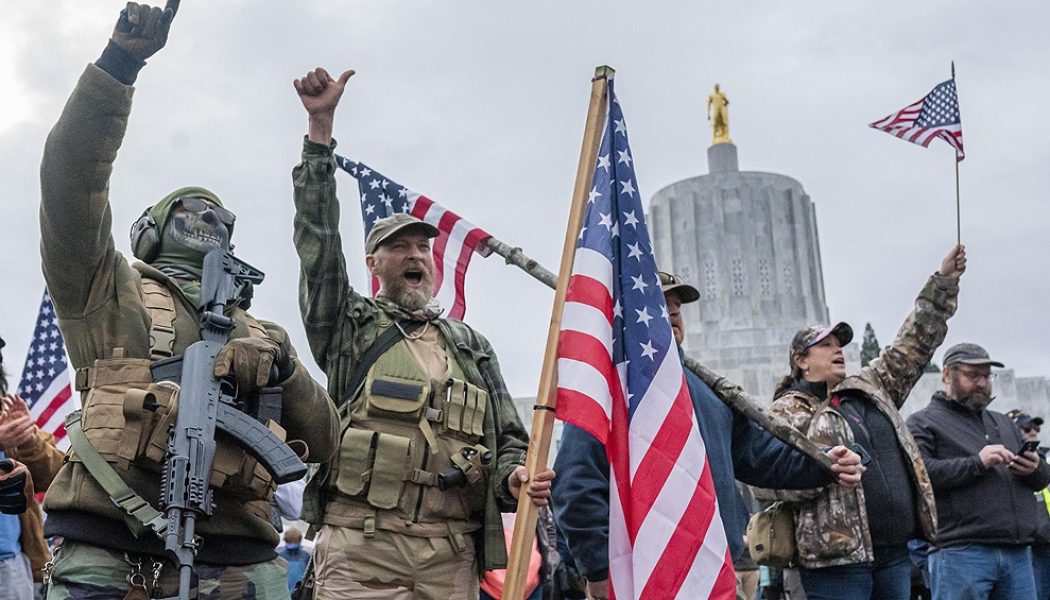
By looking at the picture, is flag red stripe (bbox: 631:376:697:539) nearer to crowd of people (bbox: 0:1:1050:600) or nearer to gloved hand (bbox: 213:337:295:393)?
crowd of people (bbox: 0:1:1050:600)

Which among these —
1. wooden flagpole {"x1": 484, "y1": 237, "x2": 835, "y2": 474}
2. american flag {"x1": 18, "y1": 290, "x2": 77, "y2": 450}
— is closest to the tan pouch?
wooden flagpole {"x1": 484, "y1": 237, "x2": 835, "y2": 474}

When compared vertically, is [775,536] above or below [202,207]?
below

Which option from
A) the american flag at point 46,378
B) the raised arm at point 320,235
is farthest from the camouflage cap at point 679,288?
the american flag at point 46,378

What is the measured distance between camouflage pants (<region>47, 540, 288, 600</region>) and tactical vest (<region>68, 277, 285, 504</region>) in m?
0.22

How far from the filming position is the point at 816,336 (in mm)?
6387

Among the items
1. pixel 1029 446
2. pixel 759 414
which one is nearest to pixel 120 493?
pixel 759 414

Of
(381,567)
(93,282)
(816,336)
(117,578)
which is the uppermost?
(816,336)

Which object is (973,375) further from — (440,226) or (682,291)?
(440,226)

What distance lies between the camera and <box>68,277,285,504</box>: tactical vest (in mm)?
3232

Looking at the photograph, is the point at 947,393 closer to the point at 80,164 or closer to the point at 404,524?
the point at 404,524

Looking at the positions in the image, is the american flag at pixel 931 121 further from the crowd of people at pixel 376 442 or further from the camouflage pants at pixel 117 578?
the camouflage pants at pixel 117 578

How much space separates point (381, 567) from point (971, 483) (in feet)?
13.9

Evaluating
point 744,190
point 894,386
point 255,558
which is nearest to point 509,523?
point 894,386

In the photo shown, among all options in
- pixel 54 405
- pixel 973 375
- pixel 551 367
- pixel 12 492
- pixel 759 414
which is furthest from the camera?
pixel 54 405
